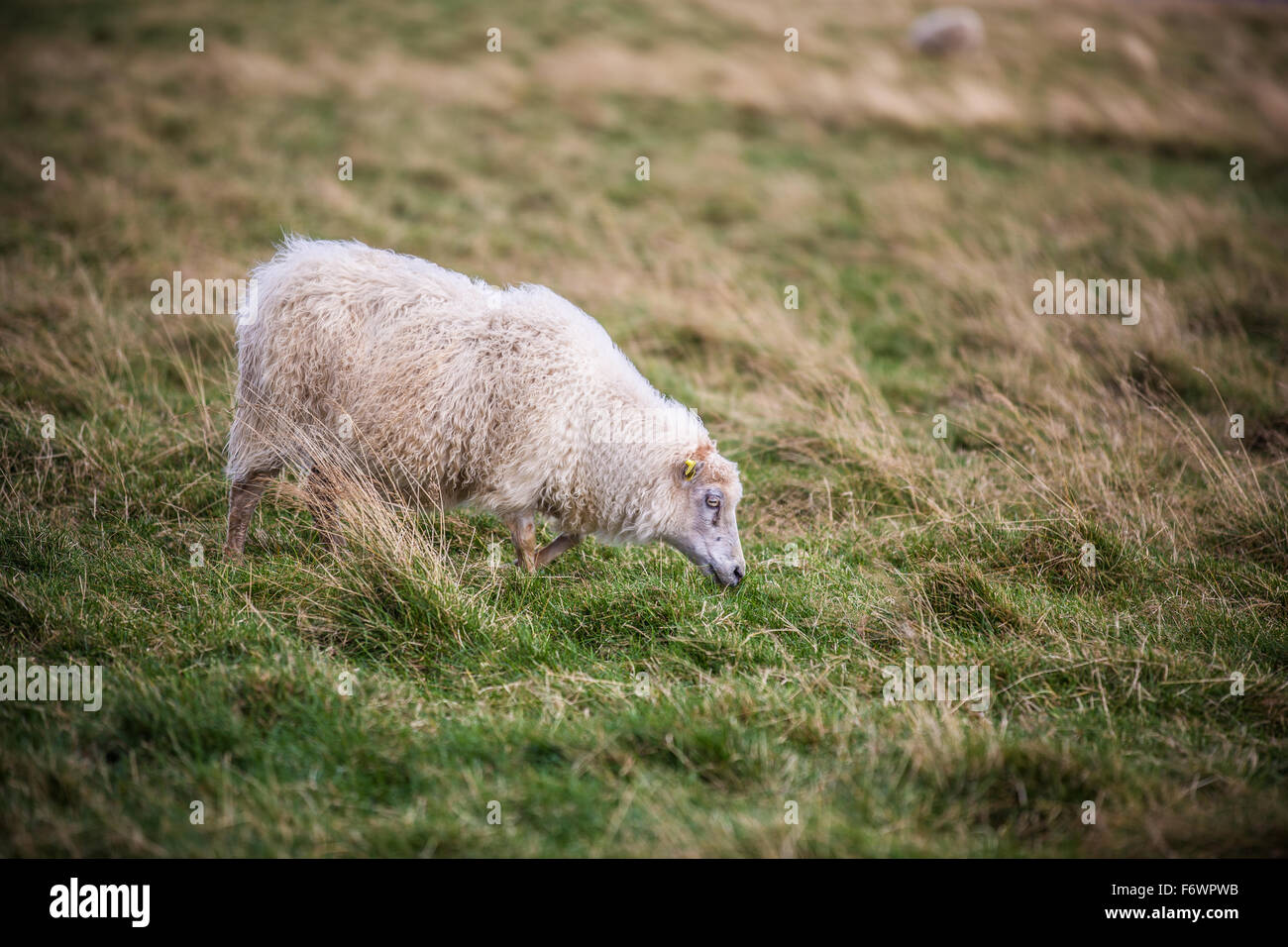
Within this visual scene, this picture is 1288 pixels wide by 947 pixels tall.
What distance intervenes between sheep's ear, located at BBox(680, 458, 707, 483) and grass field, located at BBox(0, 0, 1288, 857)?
2.18ft

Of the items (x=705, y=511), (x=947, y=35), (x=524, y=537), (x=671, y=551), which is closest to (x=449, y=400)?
(x=524, y=537)

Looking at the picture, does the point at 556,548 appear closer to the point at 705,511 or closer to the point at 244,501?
the point at 705,511

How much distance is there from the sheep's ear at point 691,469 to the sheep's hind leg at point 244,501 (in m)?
2.61

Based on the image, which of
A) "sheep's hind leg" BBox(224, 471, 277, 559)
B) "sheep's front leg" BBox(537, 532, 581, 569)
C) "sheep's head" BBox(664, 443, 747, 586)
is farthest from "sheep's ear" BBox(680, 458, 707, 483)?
"sheep's hind leg" BBox(224, 471, 277, 559)

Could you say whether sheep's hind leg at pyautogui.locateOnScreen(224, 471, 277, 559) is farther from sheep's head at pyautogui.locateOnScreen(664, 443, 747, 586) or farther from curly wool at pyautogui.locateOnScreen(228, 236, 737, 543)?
sheep's head at pyautogui.locateOnScreen(664, 443, 747, 586)

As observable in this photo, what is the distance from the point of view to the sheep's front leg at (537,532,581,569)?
595 centimetres

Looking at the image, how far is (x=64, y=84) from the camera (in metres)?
14.3

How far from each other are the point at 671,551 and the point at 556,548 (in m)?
0.80

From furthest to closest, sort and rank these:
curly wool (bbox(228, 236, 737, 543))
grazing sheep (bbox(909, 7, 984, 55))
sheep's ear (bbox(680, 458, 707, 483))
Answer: grazing sheep (bbox(909, 7, 984, 55)), sheep's ear (bbox(680, 458, 707, 483)), curly wool (bbox(228, 236, 737, 543))

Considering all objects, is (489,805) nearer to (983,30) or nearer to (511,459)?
(511,459)
